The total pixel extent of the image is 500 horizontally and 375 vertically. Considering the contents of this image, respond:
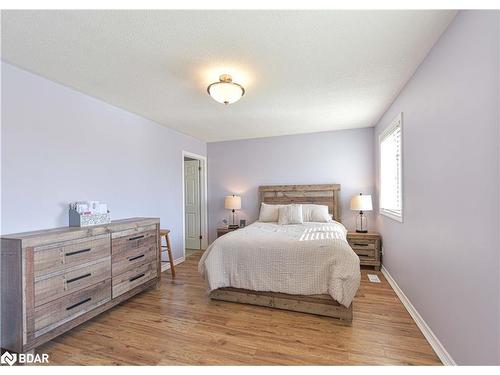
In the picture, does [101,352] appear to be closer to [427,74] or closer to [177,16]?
[177,16]

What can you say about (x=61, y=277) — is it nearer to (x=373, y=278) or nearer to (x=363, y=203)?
(x=373, y=278)

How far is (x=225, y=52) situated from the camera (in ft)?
5.80

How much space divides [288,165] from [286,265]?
256cm

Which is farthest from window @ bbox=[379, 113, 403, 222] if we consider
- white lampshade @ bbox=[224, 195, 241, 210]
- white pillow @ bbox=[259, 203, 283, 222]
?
white lampshade @ bbox=[224, 195, 241, 210]

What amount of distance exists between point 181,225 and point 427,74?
3884mm

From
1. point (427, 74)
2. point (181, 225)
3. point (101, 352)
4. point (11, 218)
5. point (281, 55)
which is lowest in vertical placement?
point (101, 352)

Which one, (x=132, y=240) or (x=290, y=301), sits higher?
(x=132, y=240)

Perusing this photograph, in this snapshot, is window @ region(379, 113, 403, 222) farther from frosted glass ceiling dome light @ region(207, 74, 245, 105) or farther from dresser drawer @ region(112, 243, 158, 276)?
dresser drawer @ region(112, 243, 158, 276)

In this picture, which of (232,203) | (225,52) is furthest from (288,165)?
(225,52)

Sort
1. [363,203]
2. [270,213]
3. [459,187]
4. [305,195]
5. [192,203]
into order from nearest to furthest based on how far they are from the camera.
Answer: [459,187], [363,203], [270,213], [305,195], [192,203]

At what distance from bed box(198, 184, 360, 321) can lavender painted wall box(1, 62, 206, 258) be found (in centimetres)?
150

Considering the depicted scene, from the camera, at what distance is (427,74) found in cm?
188

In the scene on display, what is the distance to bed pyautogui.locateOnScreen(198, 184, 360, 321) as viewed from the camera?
83.8 inches

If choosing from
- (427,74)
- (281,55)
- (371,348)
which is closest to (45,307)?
(371,348)
